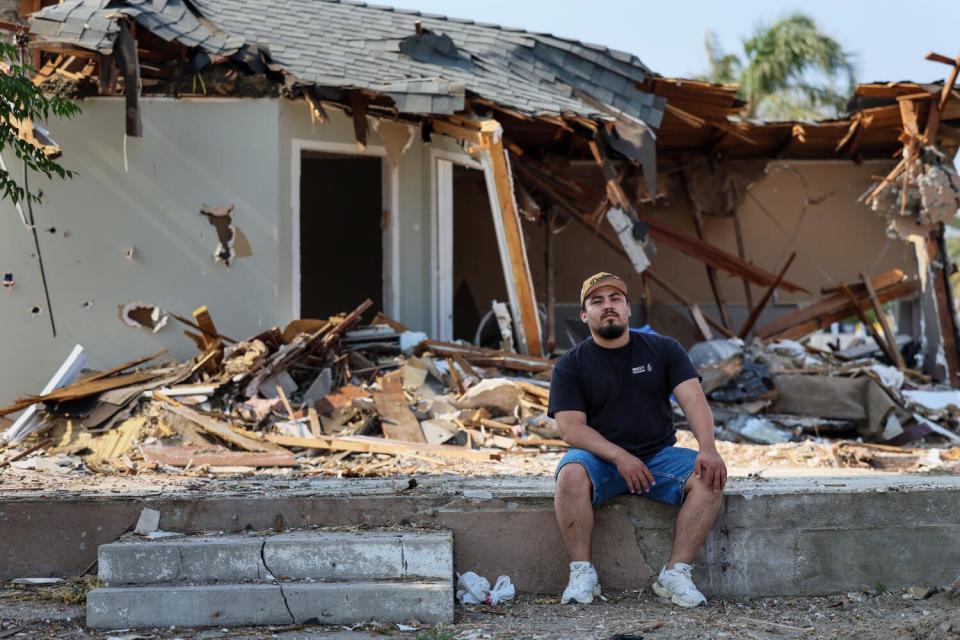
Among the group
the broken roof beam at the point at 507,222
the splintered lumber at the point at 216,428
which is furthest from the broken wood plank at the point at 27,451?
the broken roof beam at the point at 507,222

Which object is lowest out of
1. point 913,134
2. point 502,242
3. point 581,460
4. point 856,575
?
point 856,575

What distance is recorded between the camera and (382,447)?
866cm

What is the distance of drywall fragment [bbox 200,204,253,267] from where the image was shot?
432 inches

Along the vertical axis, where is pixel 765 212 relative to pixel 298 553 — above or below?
above

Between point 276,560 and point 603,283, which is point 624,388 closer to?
point 603,283

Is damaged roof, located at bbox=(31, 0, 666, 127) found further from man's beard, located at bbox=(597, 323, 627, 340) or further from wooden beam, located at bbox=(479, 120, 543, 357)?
man's beard, located at bbox=(597, 323, 627, 340)

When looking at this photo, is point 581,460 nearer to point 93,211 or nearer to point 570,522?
point 570,522

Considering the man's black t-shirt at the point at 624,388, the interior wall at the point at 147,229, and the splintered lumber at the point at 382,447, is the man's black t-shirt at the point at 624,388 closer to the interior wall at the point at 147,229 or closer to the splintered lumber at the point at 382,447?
the splintered lumber at the point at 382,447

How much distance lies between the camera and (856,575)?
5996 mm

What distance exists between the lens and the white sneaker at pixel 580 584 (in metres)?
5.65

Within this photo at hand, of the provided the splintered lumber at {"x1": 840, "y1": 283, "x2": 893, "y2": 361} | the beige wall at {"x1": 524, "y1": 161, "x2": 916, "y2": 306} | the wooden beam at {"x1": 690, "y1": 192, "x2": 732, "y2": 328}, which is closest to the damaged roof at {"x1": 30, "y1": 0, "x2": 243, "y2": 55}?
the wooden beam at {"x1": 690, "y1": 192, "x2": 732, "y2": 328}

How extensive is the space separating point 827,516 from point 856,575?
35cm

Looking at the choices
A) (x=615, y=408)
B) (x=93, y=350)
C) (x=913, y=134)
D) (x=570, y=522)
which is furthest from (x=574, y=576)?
(x=913, y=134)

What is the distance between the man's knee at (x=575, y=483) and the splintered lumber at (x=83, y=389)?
557cm
